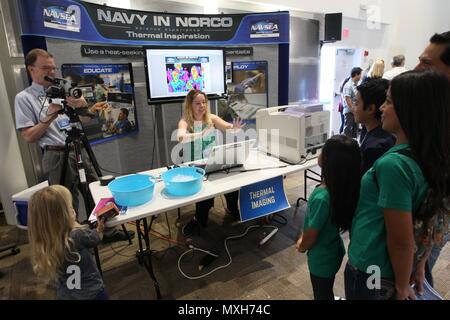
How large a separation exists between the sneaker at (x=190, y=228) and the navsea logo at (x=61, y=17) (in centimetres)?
213

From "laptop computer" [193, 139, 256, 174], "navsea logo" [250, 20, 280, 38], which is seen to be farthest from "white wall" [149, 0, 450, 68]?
"laptop computer" [193, 139, 256, 174]

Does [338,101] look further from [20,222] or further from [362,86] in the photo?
[20,222]

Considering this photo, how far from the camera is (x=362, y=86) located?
1555 mm

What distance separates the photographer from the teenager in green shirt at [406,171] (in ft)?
2.89

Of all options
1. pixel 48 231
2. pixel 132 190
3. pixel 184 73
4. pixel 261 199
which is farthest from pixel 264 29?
pixel 48 231

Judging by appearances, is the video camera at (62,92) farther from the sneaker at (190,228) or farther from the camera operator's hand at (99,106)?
the sneaker at (190,228)

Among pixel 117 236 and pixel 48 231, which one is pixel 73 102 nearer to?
pixel 48 231

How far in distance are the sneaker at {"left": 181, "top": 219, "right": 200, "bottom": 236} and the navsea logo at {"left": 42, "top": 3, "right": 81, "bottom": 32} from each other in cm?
213

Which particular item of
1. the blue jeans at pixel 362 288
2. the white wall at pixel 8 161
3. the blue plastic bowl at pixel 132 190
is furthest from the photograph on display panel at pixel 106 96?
the blue jeans at pixel 362 288

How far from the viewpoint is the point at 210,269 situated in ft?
7.42

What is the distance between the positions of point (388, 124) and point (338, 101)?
579 cm

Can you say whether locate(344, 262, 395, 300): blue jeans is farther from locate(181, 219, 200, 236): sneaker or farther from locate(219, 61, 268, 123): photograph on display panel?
locate(219, 61, 268, 123): photograph on display panel

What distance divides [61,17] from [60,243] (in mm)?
2117
